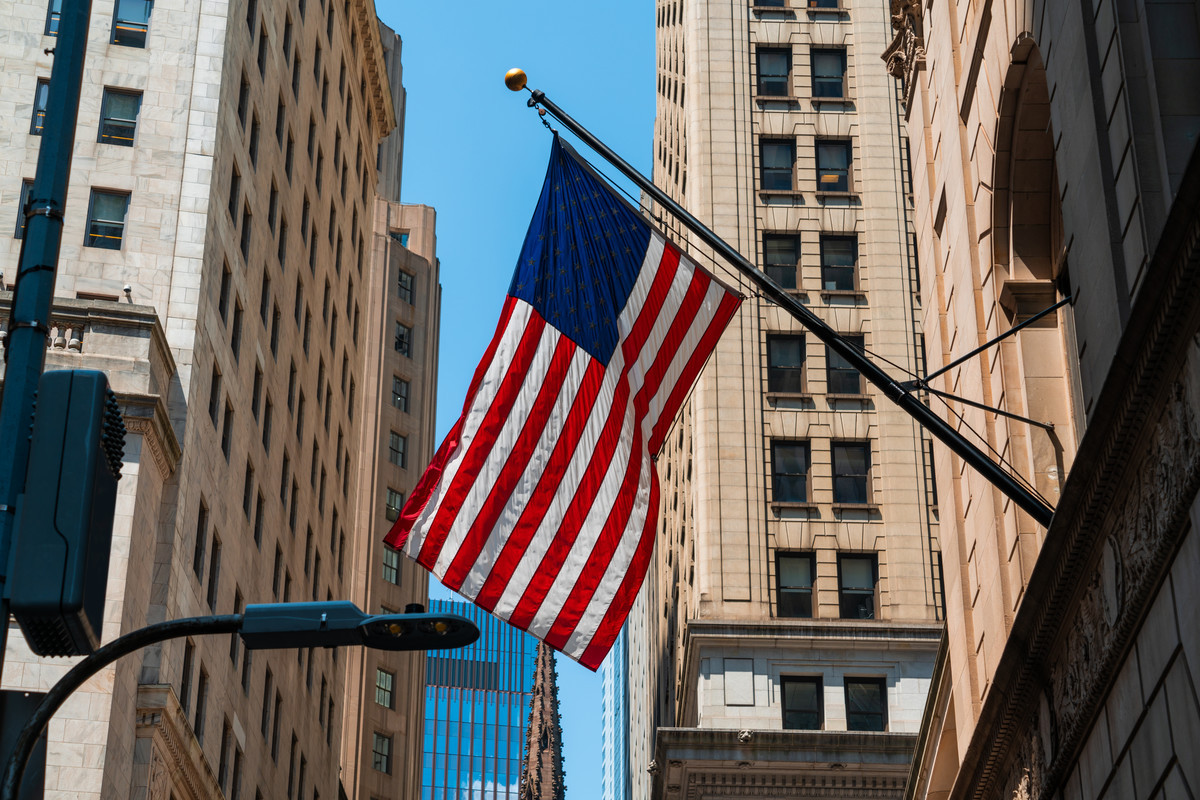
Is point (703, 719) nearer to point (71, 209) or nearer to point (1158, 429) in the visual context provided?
point (71, 209)

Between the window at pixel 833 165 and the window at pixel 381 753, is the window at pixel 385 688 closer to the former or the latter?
the window at pixel 381 753

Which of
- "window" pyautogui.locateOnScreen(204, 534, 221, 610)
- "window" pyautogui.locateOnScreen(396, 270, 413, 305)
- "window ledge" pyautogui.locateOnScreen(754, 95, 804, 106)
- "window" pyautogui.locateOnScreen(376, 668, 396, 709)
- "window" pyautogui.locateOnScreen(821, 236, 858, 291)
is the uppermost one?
"window" pyautogui.locateOnScreen(396, 270, 413, 305)

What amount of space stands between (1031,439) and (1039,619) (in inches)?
181

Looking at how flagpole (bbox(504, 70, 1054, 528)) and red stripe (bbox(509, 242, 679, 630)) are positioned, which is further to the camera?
red stripe (bbox(509, 242, 679, 630))

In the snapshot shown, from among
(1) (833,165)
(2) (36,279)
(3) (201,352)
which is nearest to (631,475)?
(2) (36,279)

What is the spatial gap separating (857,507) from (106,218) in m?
26.9

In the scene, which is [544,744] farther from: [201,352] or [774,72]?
[201,352]

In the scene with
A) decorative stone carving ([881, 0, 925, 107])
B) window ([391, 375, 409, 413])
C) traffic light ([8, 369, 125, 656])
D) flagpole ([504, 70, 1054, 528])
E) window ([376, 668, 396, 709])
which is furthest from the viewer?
window ([391, 375, 409, 413])

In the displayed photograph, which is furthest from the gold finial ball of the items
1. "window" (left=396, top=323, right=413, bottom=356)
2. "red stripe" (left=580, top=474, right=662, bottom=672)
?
"window" (left=396, top=323, right=413, bottom=356)

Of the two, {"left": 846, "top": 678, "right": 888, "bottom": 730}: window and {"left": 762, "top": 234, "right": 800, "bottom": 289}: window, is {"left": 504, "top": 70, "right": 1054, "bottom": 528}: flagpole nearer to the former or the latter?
{"left": 846, "top": 678, "right": 888, "bottom": 730}: window

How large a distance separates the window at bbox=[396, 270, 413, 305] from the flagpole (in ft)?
262

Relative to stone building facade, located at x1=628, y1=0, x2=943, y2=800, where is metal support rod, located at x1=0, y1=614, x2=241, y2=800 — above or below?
below

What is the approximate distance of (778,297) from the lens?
61.3 feet

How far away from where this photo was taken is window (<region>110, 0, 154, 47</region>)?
47.0m
